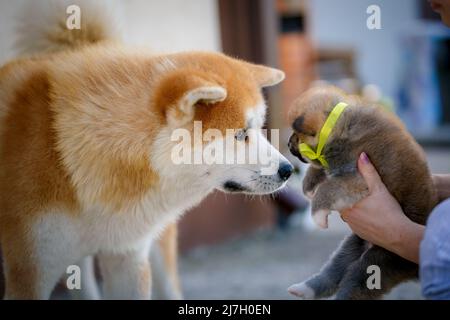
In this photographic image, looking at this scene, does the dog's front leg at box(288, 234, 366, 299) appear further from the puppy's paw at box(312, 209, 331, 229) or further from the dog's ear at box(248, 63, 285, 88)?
the dog's ear at box(248, 63, 285, 88)

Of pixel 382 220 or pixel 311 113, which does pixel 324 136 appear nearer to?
pixel 311 113

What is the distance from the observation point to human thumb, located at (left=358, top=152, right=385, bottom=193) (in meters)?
2.08

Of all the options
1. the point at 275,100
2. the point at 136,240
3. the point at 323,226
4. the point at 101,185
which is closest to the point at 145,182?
the point at 101,185

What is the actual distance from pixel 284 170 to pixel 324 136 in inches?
9.0

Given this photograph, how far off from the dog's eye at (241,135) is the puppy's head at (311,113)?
171 mm

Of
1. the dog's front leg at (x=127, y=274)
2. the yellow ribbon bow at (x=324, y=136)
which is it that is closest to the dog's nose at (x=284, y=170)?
the yellow ribbon bow at (x=324, y=136)

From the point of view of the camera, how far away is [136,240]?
8.17 feet

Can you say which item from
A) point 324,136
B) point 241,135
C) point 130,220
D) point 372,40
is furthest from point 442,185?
point 372,40

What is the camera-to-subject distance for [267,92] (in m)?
4.09

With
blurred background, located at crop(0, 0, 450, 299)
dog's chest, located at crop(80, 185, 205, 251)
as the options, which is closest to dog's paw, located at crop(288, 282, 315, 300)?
dog's chest, located at crop(80, 185, 205, 251)

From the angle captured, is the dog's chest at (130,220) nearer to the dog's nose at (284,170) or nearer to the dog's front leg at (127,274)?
the dog's front leg at (127,274)

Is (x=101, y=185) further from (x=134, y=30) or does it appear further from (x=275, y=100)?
(x=275, y=100)

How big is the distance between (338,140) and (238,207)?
2629 millimetres

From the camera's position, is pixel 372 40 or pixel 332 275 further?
pixel 372 40
